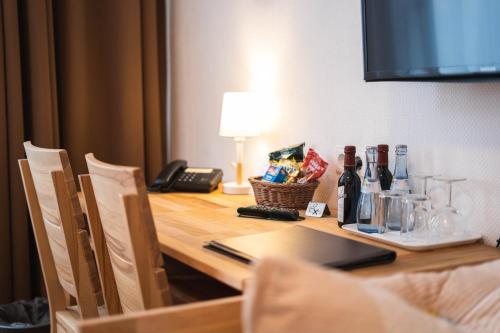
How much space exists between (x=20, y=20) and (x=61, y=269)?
1348 millimetres

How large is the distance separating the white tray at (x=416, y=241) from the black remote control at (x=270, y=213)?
0.94 ft

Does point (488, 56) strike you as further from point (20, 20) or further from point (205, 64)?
point (20, 20)

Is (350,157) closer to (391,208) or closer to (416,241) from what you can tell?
(391,208)

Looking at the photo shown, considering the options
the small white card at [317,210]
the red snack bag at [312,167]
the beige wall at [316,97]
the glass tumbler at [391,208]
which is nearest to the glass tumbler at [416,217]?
the glass tumbler at [391,208]

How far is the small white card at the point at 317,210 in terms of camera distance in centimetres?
221

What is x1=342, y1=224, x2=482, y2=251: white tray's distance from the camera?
1.74 m

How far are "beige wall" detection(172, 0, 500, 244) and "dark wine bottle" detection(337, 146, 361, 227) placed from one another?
197 mm

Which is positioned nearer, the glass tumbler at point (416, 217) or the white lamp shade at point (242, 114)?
the glass tumbler at point (416, 217)

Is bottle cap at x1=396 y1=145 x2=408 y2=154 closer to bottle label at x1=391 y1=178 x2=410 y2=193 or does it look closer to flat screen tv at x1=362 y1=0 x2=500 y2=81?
bottle label at x1=391 y1=178 x2=410 y2=193

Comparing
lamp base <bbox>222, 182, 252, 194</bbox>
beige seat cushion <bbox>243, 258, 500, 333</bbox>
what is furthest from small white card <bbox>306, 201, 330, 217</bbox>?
beige seat cushion <bbox>243, 258, 500, 333</bbox>

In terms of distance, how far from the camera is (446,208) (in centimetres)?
183

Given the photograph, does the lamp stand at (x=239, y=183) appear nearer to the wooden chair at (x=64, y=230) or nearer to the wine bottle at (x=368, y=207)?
the wooden chair at (x=64, y=230)

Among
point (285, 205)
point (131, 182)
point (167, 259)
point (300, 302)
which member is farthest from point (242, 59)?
point (300, 302)

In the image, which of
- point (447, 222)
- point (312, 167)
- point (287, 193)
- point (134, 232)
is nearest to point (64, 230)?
point (134, 232)
